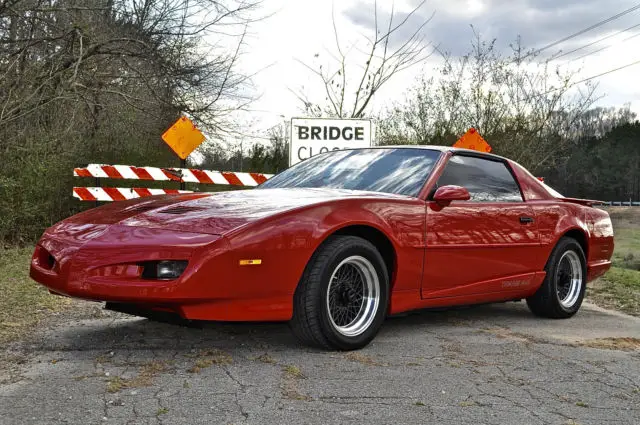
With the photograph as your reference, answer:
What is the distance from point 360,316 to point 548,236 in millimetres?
2175

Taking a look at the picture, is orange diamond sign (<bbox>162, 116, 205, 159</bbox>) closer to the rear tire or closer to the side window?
the side window

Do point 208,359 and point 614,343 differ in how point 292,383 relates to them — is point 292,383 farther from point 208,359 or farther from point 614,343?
point 614,343

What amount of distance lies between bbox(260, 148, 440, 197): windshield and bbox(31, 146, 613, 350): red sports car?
0.01m

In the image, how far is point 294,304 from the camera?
397 centimetres

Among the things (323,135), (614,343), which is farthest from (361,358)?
(323,135)

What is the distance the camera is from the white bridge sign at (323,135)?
11.1 meters

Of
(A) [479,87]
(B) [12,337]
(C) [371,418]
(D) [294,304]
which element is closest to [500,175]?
(D) [294,304]

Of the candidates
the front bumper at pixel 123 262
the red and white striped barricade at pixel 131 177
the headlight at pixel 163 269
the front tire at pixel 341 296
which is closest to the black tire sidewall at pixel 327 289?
the front tire at pixel 341 296

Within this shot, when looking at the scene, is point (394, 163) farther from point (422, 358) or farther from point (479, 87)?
point (479, 87)

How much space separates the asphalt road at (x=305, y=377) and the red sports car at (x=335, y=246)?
0.29 metres

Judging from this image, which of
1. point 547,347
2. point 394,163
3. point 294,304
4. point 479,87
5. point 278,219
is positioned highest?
point 479,87

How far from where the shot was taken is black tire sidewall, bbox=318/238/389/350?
396 centimetres

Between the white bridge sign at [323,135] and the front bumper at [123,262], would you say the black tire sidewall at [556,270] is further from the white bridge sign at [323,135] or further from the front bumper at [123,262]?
the white bridge sign at [323,135]

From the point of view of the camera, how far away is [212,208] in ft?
13.4
